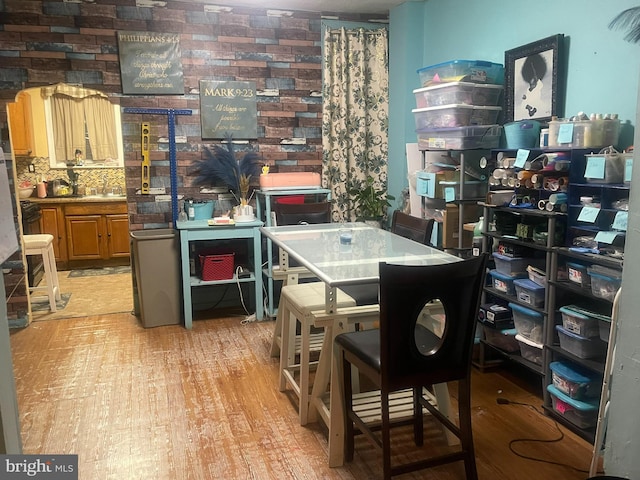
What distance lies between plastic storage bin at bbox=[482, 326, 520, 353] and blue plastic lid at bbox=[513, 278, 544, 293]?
31 centimetres

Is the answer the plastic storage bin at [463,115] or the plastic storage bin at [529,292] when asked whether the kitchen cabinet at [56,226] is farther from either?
the plastic storage bin at [529,292]

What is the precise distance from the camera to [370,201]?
466 cm

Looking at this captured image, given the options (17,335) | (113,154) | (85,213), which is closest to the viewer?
(17,335)

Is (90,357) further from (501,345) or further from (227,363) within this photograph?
(501,345)

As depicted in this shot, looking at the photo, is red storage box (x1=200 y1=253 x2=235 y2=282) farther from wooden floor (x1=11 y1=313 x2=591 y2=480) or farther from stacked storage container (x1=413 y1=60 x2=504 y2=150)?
stacked storage container (x1=413 y1=60 x2=504 y2=150)

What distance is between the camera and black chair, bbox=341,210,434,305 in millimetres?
3000

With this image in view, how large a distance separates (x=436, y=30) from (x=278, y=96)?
55.3 inches

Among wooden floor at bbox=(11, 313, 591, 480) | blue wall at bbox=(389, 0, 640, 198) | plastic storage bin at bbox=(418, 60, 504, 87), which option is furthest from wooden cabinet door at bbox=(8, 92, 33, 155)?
plastic storage bin at bbox=(418, 60, 504, 87)

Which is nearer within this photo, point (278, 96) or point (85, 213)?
point (278, 96)

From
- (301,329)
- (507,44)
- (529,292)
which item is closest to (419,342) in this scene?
(301,329)

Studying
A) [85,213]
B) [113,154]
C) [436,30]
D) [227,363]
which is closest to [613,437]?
[227,363]

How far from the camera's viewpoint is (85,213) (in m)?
6.12

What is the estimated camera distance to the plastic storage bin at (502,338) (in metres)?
3.08

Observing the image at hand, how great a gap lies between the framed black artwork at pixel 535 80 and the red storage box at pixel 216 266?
233 cm
